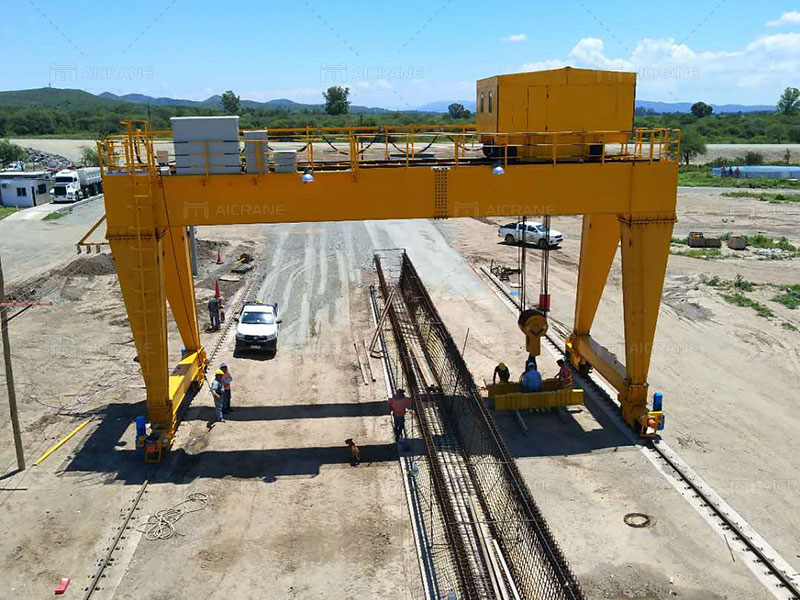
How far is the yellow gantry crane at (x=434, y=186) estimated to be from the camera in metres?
15.3

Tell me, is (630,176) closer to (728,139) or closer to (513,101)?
(513,101)

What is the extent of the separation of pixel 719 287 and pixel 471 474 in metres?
20.9

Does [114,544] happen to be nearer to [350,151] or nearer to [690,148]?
[350,151]

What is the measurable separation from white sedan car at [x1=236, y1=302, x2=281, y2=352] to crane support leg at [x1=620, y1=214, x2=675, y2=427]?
37.7 ft

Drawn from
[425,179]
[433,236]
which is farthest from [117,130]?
[425,179]

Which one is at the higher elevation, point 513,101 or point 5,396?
point 513,101

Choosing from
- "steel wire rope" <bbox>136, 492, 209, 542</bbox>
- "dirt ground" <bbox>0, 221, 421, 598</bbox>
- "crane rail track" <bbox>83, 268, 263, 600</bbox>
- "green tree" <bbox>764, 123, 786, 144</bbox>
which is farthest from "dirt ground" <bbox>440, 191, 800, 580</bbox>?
"green tree" <bbox>764, 123, 786, 144</bbox>

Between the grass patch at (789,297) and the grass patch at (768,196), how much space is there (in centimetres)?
2894

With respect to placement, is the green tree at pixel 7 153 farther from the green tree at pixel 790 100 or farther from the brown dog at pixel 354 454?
the green tree at pixel 790 100

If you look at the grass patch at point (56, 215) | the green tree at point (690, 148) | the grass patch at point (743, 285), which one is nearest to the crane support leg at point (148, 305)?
the grass patch at point (743, 285)

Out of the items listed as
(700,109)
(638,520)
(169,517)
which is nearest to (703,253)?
(638,520)

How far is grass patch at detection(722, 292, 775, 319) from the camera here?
26620mm

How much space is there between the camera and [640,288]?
16781 mm

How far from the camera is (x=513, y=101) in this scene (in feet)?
52.9
